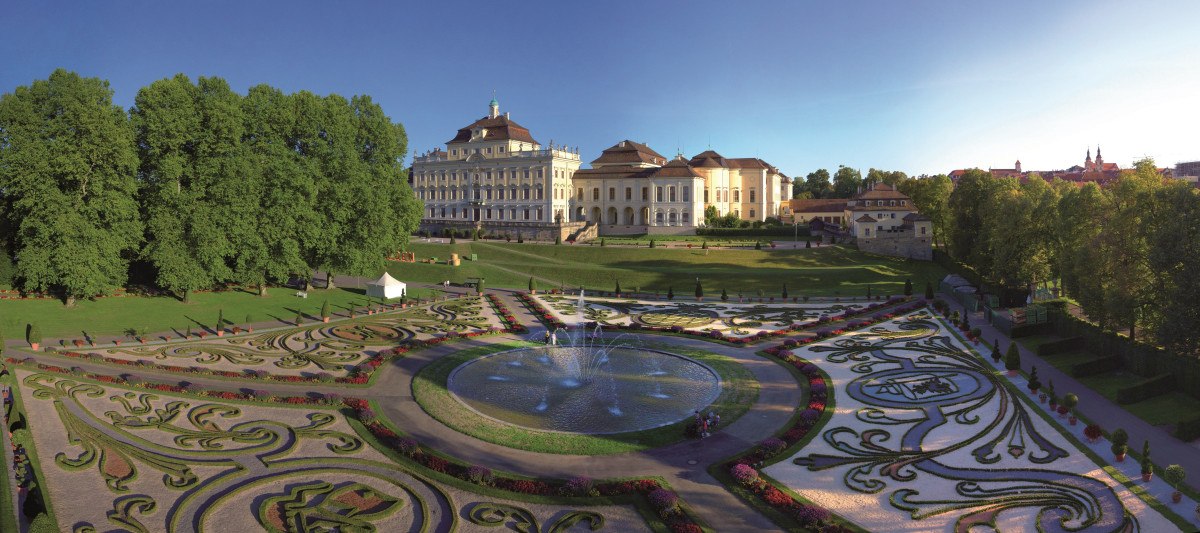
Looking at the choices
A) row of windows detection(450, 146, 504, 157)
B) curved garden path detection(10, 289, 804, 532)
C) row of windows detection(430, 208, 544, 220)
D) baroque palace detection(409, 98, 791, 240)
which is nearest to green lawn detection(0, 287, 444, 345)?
curved garden path detection(10, 289, 804, 532)

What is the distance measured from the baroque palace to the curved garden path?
2636 inches

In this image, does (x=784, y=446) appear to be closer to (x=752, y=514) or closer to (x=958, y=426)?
(x=752, y=514)

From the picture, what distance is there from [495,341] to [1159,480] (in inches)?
1247

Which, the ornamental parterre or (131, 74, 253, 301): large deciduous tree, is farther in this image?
(131, 74, 253, 301): large deciduous tree

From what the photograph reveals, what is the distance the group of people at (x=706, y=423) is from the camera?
24359 millimetres

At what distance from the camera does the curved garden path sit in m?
19.7

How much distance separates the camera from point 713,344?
40812mm

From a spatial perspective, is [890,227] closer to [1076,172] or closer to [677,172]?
[677,172]

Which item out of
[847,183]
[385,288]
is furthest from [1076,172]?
[385,288]

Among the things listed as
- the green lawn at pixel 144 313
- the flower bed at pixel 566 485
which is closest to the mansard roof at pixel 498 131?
the green lawn at pixel 144 313

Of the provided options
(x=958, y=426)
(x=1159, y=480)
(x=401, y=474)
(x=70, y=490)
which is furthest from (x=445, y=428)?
(x=1159, y=480)

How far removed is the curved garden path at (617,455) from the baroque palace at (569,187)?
66.9m

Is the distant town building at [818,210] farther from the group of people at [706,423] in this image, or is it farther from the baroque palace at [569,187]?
the group of people at [706,423]

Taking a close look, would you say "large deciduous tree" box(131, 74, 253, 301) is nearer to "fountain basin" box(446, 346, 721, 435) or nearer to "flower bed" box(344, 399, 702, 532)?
"fountain basin" box(446, 346, 721, 435)
